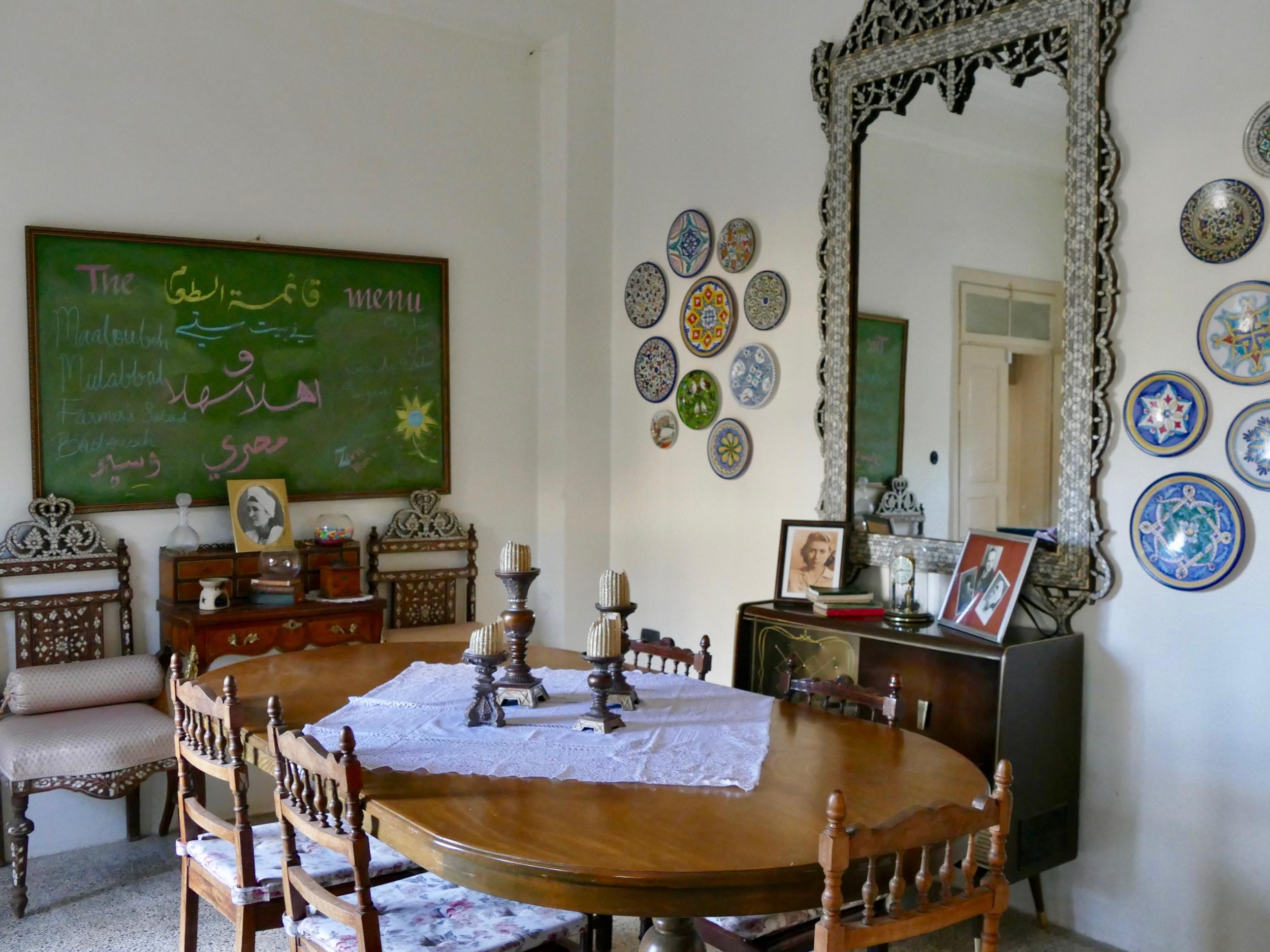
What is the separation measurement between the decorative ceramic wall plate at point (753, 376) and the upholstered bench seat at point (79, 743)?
2.46m

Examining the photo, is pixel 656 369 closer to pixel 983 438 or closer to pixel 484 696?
pixel 983 438

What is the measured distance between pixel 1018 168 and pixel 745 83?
1418mm

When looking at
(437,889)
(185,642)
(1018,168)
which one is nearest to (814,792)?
(437,889)

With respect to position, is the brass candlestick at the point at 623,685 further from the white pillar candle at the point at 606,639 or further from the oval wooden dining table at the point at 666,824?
the oval wooden dining table at the point at 666,824

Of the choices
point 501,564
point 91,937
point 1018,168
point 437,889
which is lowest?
point 91,937

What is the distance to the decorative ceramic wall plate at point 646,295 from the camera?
15.8 ft

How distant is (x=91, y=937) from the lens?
10.8ft

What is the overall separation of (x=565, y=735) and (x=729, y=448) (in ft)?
7.31

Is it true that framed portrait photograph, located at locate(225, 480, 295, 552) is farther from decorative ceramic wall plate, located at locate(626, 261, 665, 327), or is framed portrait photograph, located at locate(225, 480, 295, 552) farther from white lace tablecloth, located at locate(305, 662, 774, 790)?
decorative ceramic wall plate, located at locate(626, 261, 665, 327)

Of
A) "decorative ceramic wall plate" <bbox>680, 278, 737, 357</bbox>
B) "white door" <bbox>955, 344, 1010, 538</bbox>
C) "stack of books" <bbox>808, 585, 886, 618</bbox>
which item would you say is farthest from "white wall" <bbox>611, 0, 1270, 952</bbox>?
"decorative ceramic wall plate" <bbox>680, 278, 737, 357</bbox>

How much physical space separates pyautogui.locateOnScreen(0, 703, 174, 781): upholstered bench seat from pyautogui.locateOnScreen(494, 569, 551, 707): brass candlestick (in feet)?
5.37

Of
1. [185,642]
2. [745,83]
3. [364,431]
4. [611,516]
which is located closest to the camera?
[185,642]

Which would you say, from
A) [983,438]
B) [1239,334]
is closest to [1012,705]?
[983,438]

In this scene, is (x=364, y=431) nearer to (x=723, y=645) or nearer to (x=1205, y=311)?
(x=723, y=645)
